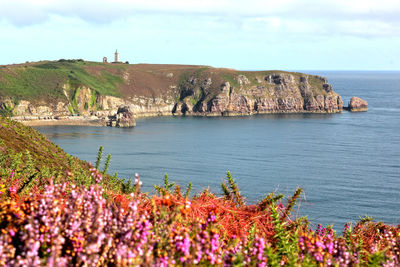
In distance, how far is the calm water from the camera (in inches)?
2884

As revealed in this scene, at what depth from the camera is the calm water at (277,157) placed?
73.2 meters

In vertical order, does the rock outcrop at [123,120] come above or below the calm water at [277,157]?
above

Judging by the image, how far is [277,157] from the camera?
369 feet

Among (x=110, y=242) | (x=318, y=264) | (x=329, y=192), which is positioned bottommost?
(x=329, y=192)

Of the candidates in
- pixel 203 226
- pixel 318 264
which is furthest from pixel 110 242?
pixel 318 264

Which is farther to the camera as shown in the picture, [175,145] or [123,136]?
[123,136]

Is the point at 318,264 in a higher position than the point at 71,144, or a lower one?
higher

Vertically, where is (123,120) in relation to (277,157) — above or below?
above

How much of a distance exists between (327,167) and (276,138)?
47.5 meters

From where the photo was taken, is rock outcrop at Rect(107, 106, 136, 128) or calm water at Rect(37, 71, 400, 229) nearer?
calm water at Rect(37, 71, 400, 229)

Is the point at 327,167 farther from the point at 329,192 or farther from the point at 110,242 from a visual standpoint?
the point at 110,242

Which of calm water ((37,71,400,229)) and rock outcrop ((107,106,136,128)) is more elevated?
rock outcrop ((107,106,136,128))

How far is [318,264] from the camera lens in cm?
583

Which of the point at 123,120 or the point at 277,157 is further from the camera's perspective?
the point at 123,120
